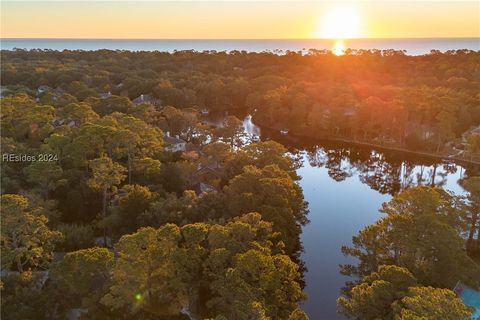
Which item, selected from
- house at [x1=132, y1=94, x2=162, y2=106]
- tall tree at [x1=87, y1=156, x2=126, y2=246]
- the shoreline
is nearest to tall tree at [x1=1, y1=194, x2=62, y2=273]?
tall tree at [x1=87, y1=156, x2=126, y2=246]

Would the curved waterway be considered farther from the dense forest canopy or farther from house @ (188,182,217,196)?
house @ (188,182,217,196)

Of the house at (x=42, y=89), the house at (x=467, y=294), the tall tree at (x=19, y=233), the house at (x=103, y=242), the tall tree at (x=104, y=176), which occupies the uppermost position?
the house at (x=42, y=89)

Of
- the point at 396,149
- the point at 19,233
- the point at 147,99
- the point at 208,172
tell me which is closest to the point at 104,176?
the point at 19,233

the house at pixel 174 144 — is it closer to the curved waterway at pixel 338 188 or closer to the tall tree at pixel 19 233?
the curved waterway at pixel 338 188

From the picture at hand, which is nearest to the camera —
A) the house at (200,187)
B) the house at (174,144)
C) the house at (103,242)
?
the house at (103,242)

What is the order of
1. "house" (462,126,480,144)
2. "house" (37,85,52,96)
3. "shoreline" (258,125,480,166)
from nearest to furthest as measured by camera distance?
1. "shoreline" (258,125,480,166)
2. "house" (462,126,480,144)
3. "house" (37,85,52,96)

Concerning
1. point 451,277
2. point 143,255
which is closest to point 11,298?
point 143,255

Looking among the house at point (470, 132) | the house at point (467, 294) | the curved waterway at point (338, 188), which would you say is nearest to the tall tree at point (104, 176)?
the curved waterway at point (338, 188)
